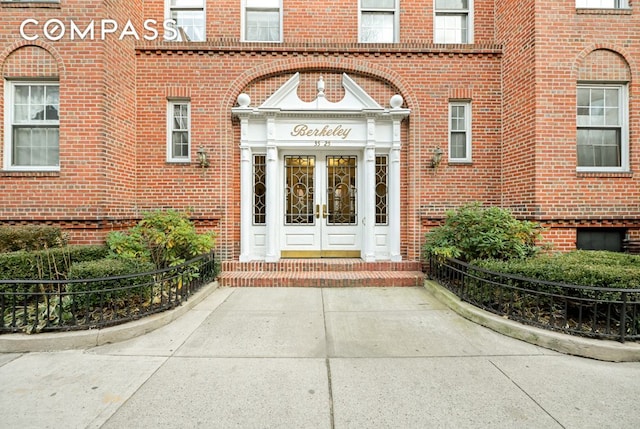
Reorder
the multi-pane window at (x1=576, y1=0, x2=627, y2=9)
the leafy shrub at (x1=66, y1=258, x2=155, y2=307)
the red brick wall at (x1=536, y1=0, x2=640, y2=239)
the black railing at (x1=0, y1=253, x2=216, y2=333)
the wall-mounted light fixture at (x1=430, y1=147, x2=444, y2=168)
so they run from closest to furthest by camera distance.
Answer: the black railing at (x1=0, y1=253, x2=216, y2=333), the leafy shrub at (x1=66, y1=258, x2=155, y2=307), the red brick wall at (x1=536, y1=0, x2=640, y2=239), the multi-pane window at (x1=576, y1=0, x2=627, y2=9), the wall-mounted light fixture at (x1=430, y1=147, x2=444, y2=168)

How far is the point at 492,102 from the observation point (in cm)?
737

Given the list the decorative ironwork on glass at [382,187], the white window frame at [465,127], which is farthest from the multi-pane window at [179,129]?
the white window frame at [465,127]

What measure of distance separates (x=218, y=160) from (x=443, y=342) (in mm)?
5818

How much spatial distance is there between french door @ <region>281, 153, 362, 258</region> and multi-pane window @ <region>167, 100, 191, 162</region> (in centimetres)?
241

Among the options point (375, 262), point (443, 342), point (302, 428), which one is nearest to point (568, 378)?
point (443, 342)

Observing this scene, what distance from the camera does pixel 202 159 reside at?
6.96m

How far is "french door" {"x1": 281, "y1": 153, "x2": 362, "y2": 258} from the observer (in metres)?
7.43

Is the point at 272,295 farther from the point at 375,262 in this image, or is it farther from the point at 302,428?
the point at 302,428

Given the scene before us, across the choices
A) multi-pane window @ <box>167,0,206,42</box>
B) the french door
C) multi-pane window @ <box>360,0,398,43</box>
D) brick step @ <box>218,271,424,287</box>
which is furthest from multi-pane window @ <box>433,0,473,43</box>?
brick step @ <box>218,271,424,287</box>

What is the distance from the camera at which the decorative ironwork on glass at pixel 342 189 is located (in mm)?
7484

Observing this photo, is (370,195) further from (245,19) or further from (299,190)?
(245,19)

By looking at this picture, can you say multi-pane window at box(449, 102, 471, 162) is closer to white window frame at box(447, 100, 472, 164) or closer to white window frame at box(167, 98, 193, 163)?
white window frame at box(447, 100, 472, 164)

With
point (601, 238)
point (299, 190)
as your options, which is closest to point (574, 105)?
point (601, 238)

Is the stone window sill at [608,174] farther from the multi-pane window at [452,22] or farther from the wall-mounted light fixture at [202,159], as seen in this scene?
the wall-mounted light fixture at [202,159]
